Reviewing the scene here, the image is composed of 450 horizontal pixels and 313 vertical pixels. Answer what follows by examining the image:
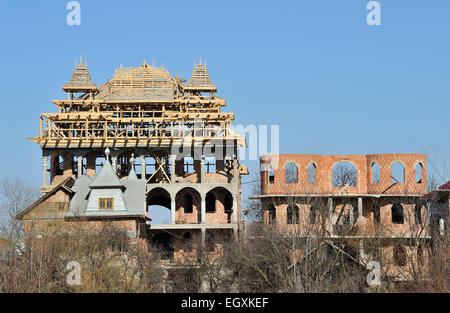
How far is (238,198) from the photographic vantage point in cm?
8456

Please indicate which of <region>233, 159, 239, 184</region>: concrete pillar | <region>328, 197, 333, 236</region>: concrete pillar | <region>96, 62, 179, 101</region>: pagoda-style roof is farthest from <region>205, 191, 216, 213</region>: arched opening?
<region>328, 197, 333, 236</region>: concrete pillar

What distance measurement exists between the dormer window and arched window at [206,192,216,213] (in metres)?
13.9

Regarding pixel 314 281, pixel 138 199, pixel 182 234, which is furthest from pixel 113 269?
pixel 182 234

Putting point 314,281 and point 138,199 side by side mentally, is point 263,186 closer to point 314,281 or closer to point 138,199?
point 138,199

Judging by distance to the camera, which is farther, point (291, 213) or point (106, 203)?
point (291, 213)

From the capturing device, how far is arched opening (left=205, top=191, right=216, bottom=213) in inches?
3338

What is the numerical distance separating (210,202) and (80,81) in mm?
17277

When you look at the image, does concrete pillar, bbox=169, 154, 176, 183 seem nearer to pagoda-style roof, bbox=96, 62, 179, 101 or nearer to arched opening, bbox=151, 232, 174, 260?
arched opening, bbox=151, 232, 174, 260

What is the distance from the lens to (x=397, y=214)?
246 ft

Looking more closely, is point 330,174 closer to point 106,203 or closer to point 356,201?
point 356,201

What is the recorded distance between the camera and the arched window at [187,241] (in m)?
77.9

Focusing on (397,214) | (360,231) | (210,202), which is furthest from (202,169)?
(397,214)

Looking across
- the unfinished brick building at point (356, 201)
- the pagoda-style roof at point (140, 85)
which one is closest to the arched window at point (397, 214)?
the unfinished brick building at point (356, 201)

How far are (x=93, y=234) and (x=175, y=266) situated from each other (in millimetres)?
8002
